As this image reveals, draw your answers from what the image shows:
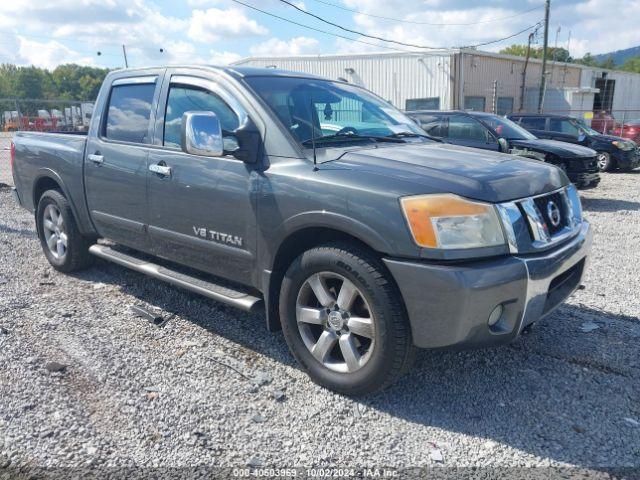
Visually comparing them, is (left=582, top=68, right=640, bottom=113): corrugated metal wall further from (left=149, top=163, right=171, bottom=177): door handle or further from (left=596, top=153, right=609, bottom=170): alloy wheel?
(left=149, top=163, right=171, bottom=177): door handle

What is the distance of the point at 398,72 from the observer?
2939 cm

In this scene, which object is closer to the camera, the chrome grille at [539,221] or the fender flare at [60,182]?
the chrome grille at [539,221]

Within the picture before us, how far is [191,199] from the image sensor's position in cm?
376

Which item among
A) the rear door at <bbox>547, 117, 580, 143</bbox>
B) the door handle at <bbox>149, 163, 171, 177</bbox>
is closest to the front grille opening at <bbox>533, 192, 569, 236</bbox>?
the door handle at <bbox>149, 163, 171, 177</bbox>

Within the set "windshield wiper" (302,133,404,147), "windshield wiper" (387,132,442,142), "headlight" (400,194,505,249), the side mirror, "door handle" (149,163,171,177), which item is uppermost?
the side mirror

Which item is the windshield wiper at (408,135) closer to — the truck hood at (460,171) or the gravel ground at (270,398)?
the truck hood at (460,171)

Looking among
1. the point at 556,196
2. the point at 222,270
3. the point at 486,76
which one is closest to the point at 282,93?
the point at 222,270

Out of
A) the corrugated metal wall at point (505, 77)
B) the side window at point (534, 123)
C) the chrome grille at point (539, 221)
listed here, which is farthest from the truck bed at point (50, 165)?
the corrugated metal wall at point (505, 77)

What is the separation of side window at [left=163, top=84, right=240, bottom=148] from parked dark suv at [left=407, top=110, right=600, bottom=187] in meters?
6.03

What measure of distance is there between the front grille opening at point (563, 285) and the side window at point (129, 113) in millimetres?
3054

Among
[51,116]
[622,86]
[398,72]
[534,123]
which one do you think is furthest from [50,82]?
[534,123]

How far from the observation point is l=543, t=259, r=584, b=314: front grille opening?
10.3ft

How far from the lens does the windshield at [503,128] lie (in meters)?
10.2

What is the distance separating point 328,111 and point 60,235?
3.11 meters
